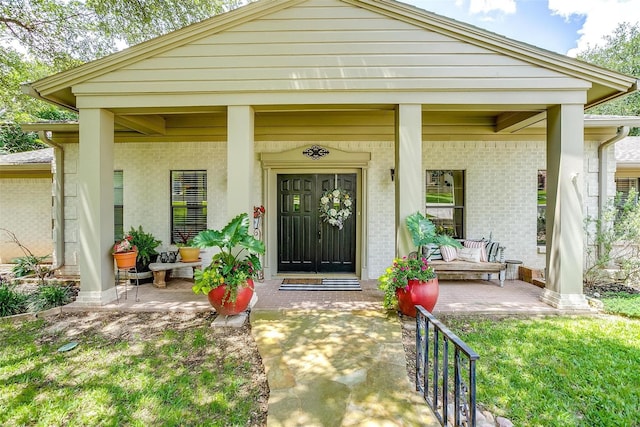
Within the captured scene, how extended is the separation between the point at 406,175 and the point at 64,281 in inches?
273

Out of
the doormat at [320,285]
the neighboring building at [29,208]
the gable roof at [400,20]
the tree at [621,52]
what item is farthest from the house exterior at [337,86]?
the tree at [621,52]

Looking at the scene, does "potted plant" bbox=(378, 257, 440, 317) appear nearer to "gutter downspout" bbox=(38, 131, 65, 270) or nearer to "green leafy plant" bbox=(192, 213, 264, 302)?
"green leafy plant" bbox=(192, 213, 264, 302)

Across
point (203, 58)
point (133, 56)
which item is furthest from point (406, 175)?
point (133, 56)

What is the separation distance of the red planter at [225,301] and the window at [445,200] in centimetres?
438

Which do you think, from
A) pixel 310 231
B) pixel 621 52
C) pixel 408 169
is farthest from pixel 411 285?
pixel 621 52

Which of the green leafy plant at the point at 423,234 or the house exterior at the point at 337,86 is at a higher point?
the house exterior at the point at 337,86

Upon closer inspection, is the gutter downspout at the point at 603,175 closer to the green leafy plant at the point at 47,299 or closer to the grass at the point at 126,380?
the grass at the point at 126,380

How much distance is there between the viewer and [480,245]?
643cm

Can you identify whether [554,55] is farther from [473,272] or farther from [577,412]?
[577,412]

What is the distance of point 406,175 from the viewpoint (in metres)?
4.83

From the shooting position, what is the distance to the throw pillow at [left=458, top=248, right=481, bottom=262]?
6.25 metres

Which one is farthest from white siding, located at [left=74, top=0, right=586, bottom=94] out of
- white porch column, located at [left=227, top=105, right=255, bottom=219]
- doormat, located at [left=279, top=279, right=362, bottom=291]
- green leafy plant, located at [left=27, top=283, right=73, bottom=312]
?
doormat, located at [left=279, top=279, right=362, bottom=291]

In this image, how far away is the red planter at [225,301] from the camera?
4.32 m

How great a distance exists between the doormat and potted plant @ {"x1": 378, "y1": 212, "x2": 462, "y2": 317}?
1487mm
